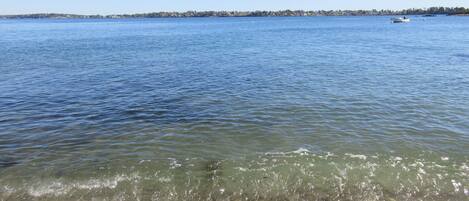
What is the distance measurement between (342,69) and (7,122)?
28.2 metres

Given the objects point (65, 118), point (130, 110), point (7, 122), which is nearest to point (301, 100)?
point (130, 110)

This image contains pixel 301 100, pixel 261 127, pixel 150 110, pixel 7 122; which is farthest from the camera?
pixel 301 100

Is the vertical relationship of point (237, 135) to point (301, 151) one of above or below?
above

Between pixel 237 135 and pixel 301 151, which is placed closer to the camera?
pixel 301 151

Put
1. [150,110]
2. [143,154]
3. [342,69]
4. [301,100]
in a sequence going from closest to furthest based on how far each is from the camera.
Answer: [143,154]
[150,110]
[301,100]
[342,69]

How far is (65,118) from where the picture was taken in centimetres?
2236

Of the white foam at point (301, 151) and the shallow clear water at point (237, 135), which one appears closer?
the shallow clear water at point (237, 135)

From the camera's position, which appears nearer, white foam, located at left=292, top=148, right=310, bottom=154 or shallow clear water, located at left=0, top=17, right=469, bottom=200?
shallow clear water, located at left=0, top=17, right=469, bottom=200

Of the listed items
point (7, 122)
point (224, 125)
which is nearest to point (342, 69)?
point (224, 125)

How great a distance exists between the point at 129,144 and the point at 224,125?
496cm

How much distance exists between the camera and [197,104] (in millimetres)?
25062

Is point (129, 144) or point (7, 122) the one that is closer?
point (129, 144)

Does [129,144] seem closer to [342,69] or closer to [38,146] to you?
[38,146]

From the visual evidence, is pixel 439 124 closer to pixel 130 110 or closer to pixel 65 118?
pixel 130 110
